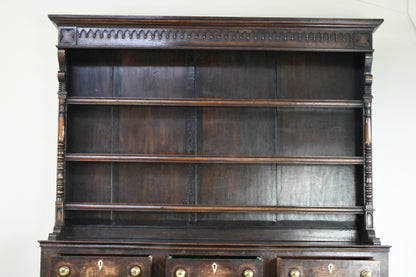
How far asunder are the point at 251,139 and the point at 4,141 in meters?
1.45

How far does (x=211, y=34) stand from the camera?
2348 mm

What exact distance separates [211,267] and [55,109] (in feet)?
4.35

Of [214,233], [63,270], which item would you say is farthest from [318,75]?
[63,270]

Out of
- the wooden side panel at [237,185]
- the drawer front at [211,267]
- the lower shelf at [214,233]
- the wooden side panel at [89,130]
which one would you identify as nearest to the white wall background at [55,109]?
the wooden side panel at [89,130]

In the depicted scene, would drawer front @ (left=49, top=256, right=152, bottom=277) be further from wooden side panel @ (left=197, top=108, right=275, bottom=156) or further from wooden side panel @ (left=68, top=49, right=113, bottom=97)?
wooden side panel @ (left=68, top=49, right=113, bottom=97)

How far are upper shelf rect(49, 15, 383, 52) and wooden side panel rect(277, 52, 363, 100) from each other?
0.72ft

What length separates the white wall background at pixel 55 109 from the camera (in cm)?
A: 264

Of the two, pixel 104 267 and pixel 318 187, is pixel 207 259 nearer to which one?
pixel 104 267

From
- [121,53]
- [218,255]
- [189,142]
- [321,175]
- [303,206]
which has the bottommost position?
[218,255]

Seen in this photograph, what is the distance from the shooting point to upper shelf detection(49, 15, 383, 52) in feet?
7.64

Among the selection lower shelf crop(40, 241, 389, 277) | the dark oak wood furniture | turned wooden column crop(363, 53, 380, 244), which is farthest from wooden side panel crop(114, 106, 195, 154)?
turned wooden column crop(363, 53, 380, 244)

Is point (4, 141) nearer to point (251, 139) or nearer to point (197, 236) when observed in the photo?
point (197, 236)

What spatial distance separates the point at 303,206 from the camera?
2.41 metres

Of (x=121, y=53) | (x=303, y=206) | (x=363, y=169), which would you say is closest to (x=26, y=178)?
(x=121, y=53)
